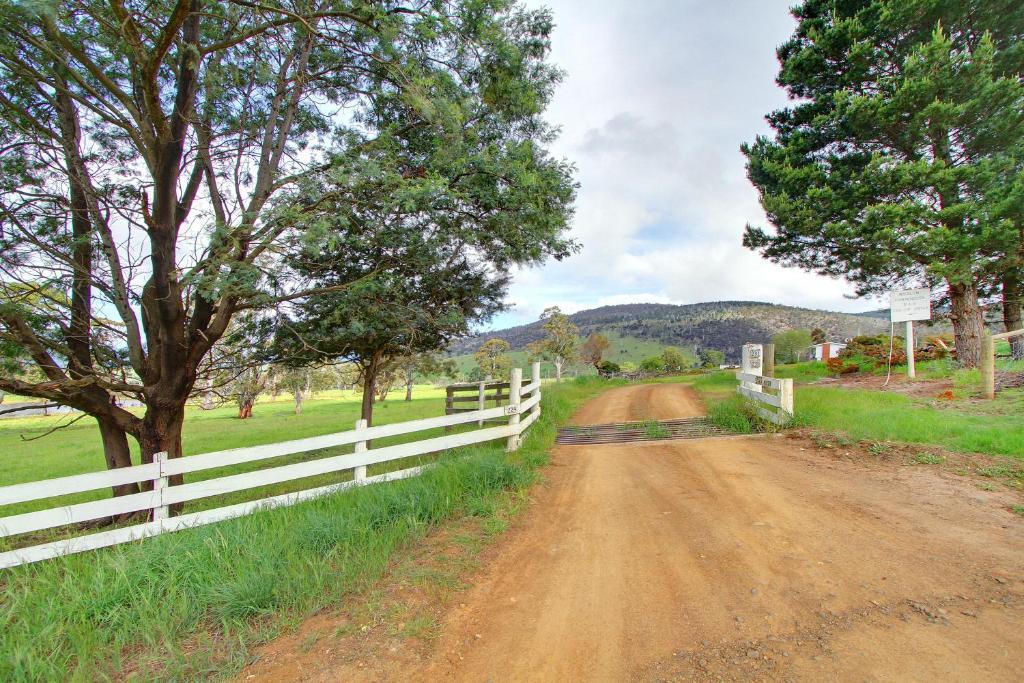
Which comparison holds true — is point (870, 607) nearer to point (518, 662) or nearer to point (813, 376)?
point (518, 662)

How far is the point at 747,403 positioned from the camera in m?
11.0

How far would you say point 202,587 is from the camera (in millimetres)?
3188

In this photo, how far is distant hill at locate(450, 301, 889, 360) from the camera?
10425 centimetres

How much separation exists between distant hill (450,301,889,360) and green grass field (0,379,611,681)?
88.0 metres

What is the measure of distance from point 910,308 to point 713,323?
115m

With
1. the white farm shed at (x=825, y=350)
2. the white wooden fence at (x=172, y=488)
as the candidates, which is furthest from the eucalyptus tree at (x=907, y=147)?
the white farm shed at (x=825, y=350)

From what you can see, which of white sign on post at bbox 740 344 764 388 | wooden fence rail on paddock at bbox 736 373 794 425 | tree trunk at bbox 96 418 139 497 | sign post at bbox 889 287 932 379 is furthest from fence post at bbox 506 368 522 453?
sign post at bbox 889 287 932 379

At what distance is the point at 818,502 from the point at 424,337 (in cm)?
1018

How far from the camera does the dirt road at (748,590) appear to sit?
2.46m

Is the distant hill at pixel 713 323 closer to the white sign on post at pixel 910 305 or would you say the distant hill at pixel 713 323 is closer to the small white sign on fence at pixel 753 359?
the small white sign on fence at pixel 753 359

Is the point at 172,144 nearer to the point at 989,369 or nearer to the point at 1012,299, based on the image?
the point at 989,369

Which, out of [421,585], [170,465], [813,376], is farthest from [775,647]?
[813,376]

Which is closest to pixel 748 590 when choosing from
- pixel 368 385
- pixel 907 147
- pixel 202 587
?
pixel 202 587

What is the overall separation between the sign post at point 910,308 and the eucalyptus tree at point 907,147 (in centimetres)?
76
